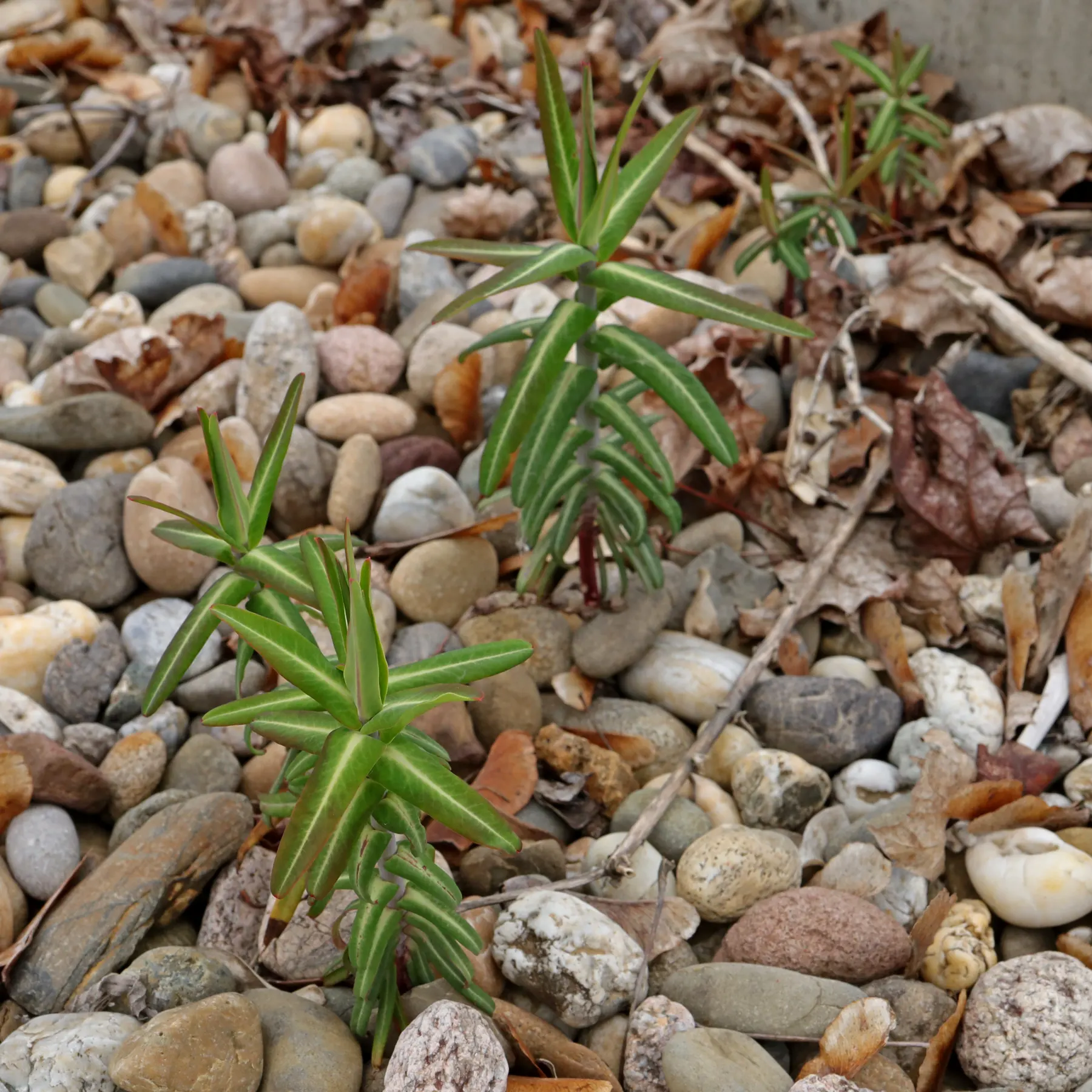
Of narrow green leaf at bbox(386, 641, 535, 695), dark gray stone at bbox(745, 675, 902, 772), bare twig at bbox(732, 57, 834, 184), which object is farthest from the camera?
bare twig at bbox(732, 57, 834, 184)

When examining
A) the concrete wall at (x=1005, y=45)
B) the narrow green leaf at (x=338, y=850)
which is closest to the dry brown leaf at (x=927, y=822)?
the narrow green leaf at (x=338, y=850)

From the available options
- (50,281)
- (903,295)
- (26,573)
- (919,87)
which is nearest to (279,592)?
(26,573)

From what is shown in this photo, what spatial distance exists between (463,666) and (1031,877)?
123 cm

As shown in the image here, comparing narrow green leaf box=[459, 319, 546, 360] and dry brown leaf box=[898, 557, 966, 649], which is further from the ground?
narrow green leaf box=[459, 319, 546, 360]

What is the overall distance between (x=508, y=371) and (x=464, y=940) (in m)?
2.03

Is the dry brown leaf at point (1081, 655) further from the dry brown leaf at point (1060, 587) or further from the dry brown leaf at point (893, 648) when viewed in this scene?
the dry brown leaf at point (893, 648)

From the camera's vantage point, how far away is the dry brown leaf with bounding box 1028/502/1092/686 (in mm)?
2619

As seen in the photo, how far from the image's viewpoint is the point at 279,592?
1.96 m

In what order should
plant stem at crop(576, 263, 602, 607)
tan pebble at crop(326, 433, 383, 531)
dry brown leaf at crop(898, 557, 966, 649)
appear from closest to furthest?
plant stem at crop(576, 263, 602, 607) → dry brown leaf at crop(898, 557, 966, 649) → tan pebble at crop(326, 433, 383, 531)

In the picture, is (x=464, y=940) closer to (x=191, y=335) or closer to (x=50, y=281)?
(x=191, y=335)

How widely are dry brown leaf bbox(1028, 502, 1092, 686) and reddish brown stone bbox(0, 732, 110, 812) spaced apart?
7.15 ft

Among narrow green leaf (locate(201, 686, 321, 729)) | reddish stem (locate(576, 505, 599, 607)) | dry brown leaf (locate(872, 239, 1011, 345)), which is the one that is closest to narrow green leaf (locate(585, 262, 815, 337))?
reddish stem (locate(576, 505, 599, 607))

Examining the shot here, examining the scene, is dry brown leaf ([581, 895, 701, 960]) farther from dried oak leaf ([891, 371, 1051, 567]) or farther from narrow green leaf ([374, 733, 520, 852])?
dried oak leaf ([891, 371, 1051, 567])

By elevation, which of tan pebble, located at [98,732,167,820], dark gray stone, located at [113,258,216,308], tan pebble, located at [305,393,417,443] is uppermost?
dark gray stone, located at [113,258,216,308]
